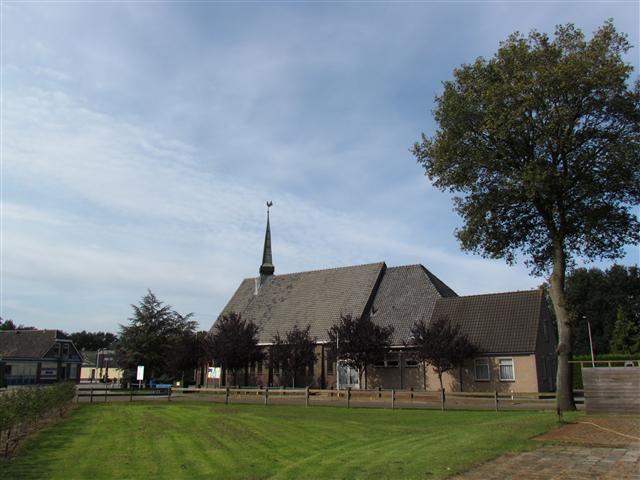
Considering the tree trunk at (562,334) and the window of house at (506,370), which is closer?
the tree trunk at (562,334)

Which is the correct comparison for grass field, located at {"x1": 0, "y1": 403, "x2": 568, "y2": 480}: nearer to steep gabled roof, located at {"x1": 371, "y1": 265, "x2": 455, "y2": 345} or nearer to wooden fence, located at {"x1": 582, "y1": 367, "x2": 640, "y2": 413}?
wooden fence, located at {"x1": 582, "y1": 367, "x2": 640, "y2": 413}

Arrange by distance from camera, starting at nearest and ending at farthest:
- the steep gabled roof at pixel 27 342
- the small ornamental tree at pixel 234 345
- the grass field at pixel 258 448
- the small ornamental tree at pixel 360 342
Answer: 1. the grass field at pixel 258 448
2. the small ornamental tree at pixel 360 342
3. the small ornamental tree at pixel 234 345
4. the steep gabled roof at pixel 27 342

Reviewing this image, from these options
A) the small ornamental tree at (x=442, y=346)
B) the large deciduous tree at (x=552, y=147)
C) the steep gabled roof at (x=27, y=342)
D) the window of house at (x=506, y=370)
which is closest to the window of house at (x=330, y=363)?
the small ornamental tree at (x=442, y=346)

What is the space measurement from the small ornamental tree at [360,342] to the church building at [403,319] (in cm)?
209

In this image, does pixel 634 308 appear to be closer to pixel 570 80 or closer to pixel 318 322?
pixel 318 322

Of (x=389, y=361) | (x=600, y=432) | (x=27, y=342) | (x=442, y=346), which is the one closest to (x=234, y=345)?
(x=389, y=361)

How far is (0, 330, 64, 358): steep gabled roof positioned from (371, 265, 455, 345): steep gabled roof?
2002 inches

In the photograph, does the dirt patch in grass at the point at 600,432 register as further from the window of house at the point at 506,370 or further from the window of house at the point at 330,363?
the window of house at the point at 330,363

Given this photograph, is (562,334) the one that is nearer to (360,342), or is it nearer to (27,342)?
(360,342)

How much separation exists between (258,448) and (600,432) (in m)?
8.38

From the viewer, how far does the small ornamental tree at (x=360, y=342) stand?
3803cm

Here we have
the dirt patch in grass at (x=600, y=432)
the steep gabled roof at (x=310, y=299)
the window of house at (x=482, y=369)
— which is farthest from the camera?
the steep gabled roof at (x=310, y=299)

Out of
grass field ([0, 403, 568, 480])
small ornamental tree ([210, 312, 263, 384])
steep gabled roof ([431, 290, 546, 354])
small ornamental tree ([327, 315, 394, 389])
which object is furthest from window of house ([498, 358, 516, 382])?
small ornamental tree ([210, 312, 263, 384])

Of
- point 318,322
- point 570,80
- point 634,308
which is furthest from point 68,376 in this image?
point 634,308
